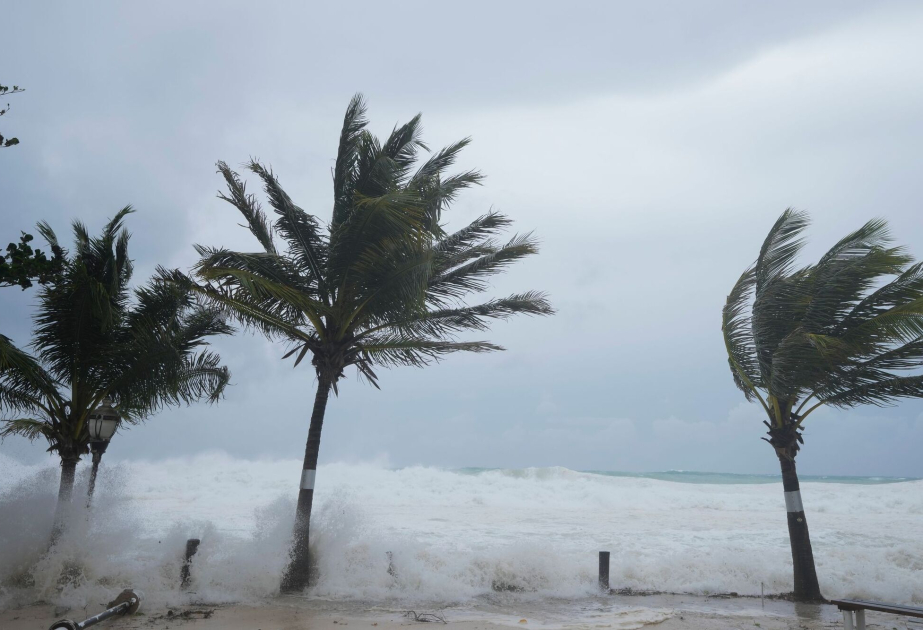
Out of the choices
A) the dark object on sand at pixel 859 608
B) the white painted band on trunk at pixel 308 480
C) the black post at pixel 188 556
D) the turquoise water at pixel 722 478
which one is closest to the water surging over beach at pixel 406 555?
the black post at pixel 188 556

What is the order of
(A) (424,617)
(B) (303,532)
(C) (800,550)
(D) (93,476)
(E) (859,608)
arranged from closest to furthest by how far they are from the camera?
(E) (859,608), (A) (424,617), (B) (303,532), (D) (93,476), (C) (800,550)

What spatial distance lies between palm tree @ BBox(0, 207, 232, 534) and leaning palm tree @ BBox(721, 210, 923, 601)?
954cm

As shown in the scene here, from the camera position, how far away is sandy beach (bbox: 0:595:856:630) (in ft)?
26.9

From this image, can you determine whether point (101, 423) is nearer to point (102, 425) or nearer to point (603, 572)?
point (102, 425)

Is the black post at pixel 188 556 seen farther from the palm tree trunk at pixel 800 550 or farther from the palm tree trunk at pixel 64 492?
the palm tree trunk at pixel 800 550

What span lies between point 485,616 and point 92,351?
7.68 meters

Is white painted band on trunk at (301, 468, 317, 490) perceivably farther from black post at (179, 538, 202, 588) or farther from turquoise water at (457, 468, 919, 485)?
turquoise water at (457, 468, 919, 485)

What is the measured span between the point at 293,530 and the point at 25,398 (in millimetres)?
5119

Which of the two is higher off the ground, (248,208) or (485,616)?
(248,208)

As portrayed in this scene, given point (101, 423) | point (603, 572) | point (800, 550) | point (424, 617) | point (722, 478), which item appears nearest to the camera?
point (424, 617)

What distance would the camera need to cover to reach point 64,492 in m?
10.4

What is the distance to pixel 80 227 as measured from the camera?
39.0ft

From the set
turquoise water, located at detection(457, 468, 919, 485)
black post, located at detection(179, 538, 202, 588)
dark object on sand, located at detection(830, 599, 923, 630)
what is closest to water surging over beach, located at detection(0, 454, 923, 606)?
black post, located at detection(179, 538, 202, 588)

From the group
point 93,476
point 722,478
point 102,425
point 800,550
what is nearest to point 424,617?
point 102,425
